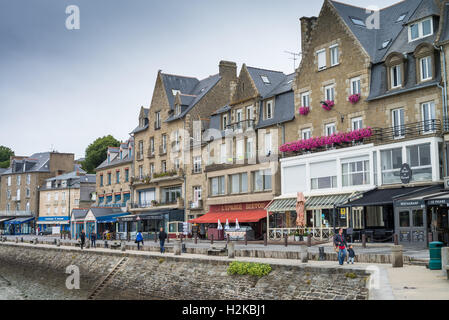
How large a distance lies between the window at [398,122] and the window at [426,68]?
2.38 metres

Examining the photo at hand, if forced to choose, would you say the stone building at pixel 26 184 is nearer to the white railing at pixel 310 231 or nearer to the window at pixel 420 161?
the white railing at pixel 310 231

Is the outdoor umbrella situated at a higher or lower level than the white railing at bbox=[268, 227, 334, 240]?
higher

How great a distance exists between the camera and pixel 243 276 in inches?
921

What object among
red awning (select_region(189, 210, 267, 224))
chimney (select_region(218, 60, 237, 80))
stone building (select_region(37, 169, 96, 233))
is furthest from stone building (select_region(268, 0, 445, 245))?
stone building (select_region(37, 169, 96, 233))

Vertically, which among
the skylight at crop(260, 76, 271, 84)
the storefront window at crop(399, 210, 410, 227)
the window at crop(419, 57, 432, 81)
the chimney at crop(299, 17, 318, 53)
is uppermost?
the chimney at crop(299, 17, 318, 53)

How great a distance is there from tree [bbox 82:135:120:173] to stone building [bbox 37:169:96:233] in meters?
9.85

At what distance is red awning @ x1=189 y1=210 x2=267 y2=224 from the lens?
41.8m

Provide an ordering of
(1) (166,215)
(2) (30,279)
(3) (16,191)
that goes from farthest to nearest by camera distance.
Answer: (3) (16,191) → (1) (166,215) → (2) (30,279)

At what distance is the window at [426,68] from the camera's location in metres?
32.0

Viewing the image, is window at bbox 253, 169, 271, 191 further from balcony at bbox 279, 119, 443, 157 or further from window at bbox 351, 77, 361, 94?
window at bbox 351, 77, 361, 94

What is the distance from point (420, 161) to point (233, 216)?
17.3m

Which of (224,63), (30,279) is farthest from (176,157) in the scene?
(30,279)
